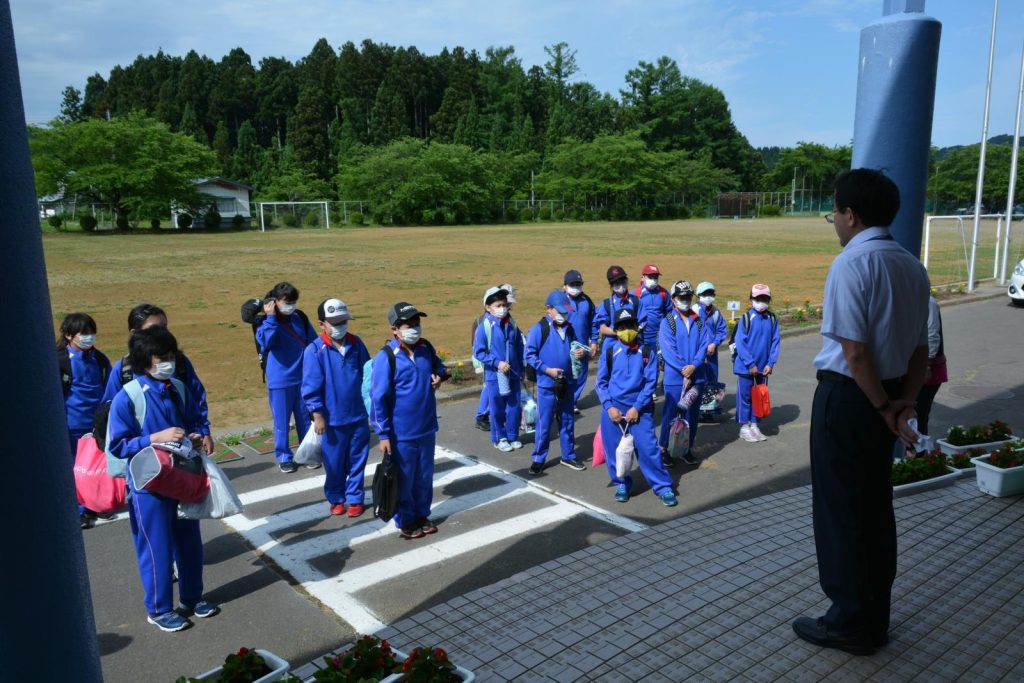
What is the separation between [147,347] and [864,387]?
420 centimetres

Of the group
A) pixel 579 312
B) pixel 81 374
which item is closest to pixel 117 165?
pixel 579 312

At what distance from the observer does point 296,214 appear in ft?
212

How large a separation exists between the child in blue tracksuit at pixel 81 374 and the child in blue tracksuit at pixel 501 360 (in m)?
3.82

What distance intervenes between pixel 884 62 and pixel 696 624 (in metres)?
4.08

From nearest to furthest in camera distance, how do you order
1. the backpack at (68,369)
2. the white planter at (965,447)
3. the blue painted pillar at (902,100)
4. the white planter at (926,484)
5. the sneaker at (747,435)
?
the blue painted pillar at (902,100) < the white planter at (926,484) < the backpack at (68,369) < the white planter at (965,447) < the sneaker at (747,435)

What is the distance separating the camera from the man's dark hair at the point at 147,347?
16.0 feet

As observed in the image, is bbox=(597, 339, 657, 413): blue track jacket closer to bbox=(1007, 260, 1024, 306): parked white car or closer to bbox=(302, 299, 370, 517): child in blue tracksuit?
bbox=(302, 299, 370, 517): child in blue tracksuit

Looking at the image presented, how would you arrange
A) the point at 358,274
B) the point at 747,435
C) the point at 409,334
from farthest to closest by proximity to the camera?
the point at 358,274 < the point at 747,435 < the point at 409,334

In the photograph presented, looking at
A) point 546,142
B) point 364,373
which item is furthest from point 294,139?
point 364,373

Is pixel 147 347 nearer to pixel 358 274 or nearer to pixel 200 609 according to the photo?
pixel 200 609

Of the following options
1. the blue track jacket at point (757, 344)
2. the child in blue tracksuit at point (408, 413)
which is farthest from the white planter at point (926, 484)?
the child in blue tracksuit at point (408, 413)

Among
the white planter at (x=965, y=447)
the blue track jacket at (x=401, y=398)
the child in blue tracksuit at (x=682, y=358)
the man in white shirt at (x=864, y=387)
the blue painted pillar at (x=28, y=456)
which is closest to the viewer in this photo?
the blue painted pillar at (x=28, y=456)

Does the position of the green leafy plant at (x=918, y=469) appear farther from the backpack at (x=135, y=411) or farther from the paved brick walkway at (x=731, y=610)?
the backpack at (x=135, y=411)

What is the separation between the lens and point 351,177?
70.2 metres
